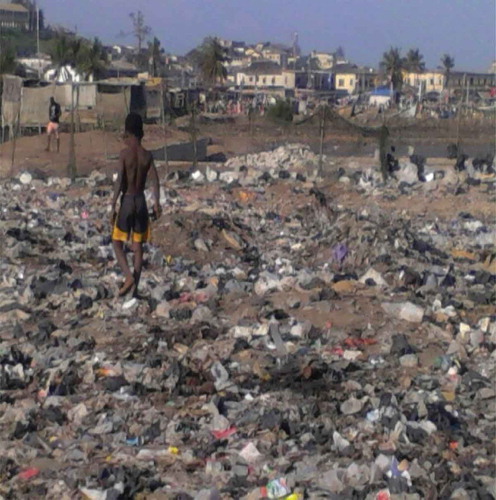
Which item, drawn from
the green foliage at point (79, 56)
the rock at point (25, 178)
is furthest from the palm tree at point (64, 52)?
the rock at point (25, 178)

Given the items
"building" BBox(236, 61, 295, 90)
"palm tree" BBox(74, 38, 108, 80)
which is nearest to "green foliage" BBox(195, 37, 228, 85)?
"palm tree" BBox(74, 38, 108, 80)

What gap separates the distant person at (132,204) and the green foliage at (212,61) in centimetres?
6462

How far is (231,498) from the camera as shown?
4.99 metres

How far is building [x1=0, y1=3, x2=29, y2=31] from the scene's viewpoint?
375ft

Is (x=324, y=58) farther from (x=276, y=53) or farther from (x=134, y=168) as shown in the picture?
(x=134, y=168)

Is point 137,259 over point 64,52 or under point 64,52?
under

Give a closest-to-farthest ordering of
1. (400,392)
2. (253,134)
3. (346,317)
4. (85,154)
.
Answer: (400,392)
(346,317)
(85,154)
(253,134)

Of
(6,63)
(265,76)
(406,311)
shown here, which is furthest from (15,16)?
(406,311)

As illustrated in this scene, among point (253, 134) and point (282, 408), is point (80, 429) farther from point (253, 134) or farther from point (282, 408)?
point (253, 134)

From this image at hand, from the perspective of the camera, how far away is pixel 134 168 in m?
8.91

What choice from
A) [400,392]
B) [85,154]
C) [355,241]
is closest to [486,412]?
[400,392]

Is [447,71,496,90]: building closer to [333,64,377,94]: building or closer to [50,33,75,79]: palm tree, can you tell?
[333,64,377,94]: building

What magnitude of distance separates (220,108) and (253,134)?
2088cm

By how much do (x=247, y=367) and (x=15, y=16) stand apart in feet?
382
